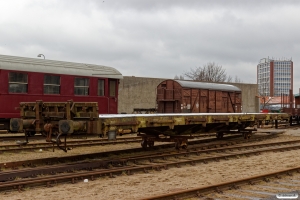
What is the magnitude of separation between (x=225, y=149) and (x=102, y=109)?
19.2ft

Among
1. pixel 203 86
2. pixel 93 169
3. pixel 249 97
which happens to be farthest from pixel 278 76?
pixel 93 169

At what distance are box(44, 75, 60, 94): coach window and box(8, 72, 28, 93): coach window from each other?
0.84 meters

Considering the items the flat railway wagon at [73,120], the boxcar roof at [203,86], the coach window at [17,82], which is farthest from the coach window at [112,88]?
the flat railway wagon at [73,120]

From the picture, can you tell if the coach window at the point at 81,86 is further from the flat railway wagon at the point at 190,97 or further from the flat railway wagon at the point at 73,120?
the flat railway wagon at the point at 73,120

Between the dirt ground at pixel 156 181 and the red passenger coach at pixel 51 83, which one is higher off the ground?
the red passenger coach at pixel 51 83

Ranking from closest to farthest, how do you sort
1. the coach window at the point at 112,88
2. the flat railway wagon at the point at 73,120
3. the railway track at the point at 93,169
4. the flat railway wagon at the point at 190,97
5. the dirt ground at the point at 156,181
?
the dirt ground at the point at 156,181
the railway track at the point at 93,169
the flat railway wagon at the point at 73,120
the coach window at the point at 112,88
the flat railway wagon at the point at 190,97

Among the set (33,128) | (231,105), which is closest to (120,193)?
Result: (33,128)

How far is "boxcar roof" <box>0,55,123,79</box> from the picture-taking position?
599 inches

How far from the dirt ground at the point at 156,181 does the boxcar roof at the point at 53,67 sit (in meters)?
→ 4.66

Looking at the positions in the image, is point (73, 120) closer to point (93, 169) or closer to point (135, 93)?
point (93, 169)

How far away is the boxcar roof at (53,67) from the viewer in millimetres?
15203

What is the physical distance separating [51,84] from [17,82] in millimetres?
1429

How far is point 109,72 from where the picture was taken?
16.8m

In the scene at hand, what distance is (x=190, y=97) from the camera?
17.2m
